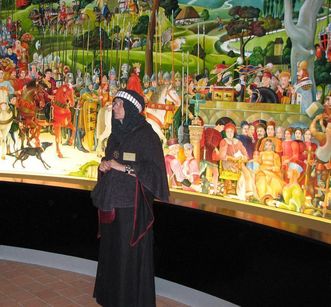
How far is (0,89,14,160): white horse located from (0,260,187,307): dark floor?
1.71 metres

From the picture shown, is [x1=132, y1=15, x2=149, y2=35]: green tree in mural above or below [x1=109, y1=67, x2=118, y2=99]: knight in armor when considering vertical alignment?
above

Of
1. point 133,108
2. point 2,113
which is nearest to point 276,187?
point 133,108

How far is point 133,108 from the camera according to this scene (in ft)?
12.6

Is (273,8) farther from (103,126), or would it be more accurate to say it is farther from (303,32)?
(103,126)

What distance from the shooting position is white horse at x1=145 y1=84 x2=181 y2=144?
543 centimetres

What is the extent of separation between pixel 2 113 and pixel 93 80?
156 cm

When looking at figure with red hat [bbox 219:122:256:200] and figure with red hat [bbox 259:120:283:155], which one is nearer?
figure with red hat [bbox 259:120:283:155]

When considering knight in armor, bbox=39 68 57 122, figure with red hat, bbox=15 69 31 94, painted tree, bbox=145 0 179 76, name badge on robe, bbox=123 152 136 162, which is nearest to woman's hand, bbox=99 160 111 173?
name badge on robe, bbox=123 152 136 162

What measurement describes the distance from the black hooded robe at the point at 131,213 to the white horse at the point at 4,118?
3194 mm

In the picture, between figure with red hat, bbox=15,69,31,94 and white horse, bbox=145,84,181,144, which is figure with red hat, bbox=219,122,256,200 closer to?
white horse, bbox=145,84,181,144

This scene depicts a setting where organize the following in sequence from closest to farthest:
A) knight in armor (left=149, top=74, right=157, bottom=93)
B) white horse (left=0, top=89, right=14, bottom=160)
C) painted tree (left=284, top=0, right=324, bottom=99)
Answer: painted tree (left=284, top=0, right=324, bottom=99)
knight in armor (left=149, top=74, right=157, bottom=93)
white horse (left=0, top=89, right=14, bottom=160)

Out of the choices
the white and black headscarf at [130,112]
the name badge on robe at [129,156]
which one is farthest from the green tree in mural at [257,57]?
the name badge on robe at [129,156]

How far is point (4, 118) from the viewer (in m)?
6.80

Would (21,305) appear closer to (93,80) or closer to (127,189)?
(127,189)
